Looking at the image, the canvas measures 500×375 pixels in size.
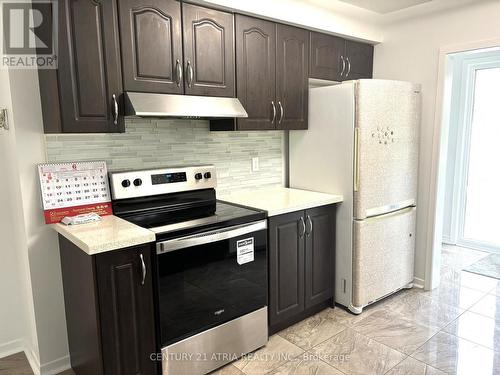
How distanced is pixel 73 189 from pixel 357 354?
1934 millimetres

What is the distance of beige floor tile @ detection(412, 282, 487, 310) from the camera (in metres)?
2.89

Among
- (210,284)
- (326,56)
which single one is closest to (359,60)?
(326,56)

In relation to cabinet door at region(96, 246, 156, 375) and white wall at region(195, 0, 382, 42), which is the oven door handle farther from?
white wall at region(195, 0, 382, 42)

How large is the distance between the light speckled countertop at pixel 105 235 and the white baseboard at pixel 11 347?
1.00 meters

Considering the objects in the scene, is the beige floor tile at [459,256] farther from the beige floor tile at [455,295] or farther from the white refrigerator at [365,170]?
the white refrigerator at [365,170]

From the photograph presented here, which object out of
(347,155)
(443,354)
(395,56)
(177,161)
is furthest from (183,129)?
(443,354)

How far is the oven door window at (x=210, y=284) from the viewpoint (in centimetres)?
186

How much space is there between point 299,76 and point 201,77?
2.77 ft

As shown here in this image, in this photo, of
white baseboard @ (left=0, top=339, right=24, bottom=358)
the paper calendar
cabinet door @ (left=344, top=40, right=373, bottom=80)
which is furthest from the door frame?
white baseboard @ (left=0, top=339, right=24, bottom=358)

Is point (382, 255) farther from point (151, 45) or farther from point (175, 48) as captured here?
point (151, 45)

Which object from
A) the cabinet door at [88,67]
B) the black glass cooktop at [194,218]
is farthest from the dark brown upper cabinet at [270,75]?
the cabinet door at [88,67]

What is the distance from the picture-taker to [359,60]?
3.16 meters

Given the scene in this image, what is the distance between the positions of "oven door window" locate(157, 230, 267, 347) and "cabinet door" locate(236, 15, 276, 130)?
0.81 m

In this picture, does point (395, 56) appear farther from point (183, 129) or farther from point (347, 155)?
point (183, 129)
